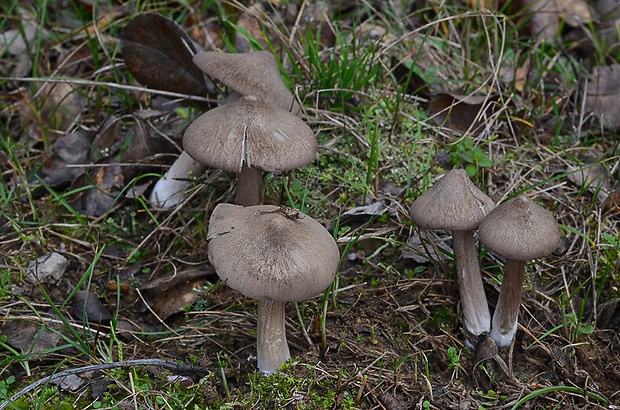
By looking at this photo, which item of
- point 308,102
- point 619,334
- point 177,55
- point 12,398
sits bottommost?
point 619,334

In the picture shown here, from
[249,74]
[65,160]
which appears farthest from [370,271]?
[65,160]

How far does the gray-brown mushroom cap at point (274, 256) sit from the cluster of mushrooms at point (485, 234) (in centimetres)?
52

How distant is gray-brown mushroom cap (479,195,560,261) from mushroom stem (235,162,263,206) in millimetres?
1212

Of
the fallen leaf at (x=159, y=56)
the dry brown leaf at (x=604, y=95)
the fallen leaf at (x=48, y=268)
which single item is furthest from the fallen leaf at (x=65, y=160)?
the dry brown leaf at (x=604, y=95)

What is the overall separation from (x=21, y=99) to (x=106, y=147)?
887mm

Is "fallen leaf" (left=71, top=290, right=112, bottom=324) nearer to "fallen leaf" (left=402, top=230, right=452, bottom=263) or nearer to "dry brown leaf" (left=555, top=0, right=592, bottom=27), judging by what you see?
"fallen leaf" (left=402, top=230, right=452, bottom=263)

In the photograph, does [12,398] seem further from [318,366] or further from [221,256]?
[318,366]

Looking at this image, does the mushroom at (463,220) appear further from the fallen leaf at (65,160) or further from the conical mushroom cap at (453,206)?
the fallen leaf at (65,160)

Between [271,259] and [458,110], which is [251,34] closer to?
[458,110]

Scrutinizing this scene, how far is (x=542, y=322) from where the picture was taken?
3135 millimetres

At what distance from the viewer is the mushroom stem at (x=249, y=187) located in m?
3.27

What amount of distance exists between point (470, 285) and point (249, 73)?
1522 mm

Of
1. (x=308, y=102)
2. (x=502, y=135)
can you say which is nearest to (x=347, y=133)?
(x=308, y=102)

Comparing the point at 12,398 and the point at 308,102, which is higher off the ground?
the point at 308,102
